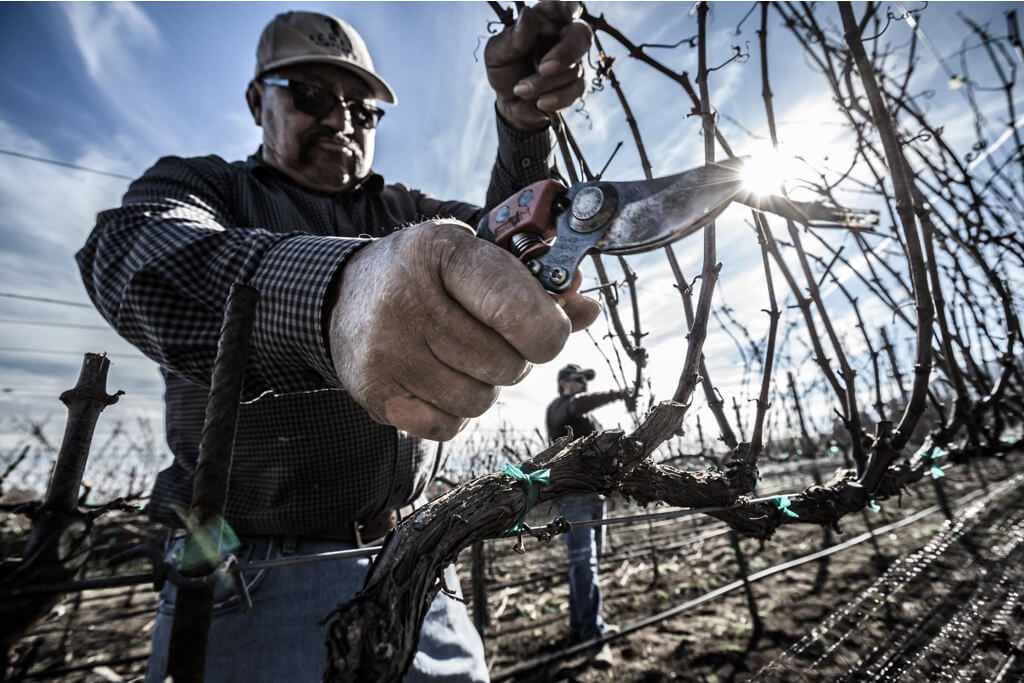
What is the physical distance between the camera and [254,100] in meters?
2.38

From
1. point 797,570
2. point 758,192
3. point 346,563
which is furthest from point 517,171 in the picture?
point 797,570

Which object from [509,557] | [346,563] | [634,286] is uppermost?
[634,286]

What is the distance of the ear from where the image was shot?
234 centimetres

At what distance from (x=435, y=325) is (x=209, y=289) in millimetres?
576

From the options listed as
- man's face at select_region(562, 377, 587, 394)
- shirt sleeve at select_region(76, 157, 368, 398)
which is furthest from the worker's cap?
shirt sleeve at select_region(76, 157, 368, 398)

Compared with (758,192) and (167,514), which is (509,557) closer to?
(167,514)

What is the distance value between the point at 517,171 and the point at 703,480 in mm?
1306

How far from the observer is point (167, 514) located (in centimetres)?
164

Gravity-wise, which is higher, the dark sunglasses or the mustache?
the dark sunglasses

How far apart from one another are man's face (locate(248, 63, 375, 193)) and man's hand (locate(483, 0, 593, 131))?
1.00 meters

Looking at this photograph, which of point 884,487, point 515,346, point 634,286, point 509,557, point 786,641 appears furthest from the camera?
point 509,557

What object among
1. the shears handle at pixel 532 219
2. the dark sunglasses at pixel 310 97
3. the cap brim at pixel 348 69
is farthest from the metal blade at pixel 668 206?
the cap brim at pixel 348 69

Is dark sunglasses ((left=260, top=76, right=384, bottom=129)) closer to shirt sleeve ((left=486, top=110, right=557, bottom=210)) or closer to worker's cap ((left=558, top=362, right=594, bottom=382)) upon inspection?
shirt sleeve ((left=486, top=110, right=557, bottom=210))

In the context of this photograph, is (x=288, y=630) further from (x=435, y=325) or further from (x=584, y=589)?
(x=584, y=589)
